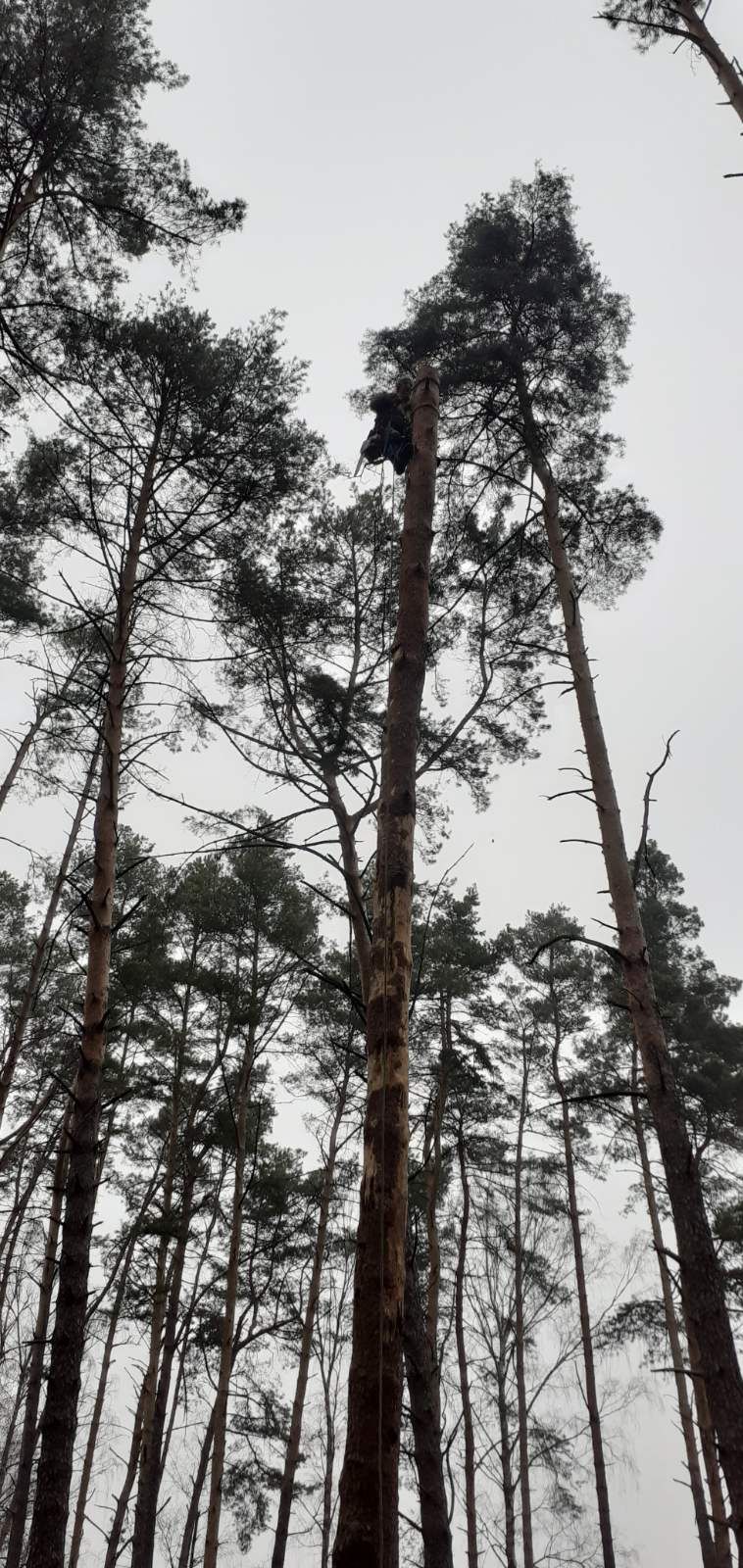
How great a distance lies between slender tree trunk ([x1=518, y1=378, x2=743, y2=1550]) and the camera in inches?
164

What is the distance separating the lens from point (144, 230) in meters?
7.91

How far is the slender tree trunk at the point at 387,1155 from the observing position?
250 cm

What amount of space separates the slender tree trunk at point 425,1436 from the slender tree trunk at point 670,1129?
1.86 metres

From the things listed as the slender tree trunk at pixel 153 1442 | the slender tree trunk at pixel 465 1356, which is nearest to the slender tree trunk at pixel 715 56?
the slender tree trunk at pixel 465 1356

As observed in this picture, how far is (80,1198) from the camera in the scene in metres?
5.34

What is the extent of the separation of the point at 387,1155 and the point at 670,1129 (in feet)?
8.44

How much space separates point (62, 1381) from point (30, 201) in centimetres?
864

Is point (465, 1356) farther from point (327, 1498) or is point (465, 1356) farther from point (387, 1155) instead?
point (387, 1155)

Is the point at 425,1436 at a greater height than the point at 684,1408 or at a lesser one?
lesser

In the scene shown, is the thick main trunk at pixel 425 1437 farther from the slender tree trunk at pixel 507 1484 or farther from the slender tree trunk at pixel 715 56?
the slender tree trunk at pixel 507 1484

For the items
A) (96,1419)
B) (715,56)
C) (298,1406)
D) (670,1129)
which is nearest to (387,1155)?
(670,1129)

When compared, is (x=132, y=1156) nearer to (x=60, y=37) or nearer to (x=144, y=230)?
(x=144, y=230)

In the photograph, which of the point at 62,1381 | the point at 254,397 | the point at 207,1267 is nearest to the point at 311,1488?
the point at 207,1267

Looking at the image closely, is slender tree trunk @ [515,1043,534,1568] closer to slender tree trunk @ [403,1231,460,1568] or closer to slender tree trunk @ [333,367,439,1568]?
slender tree trunk @ [403,1231,460,1568]
